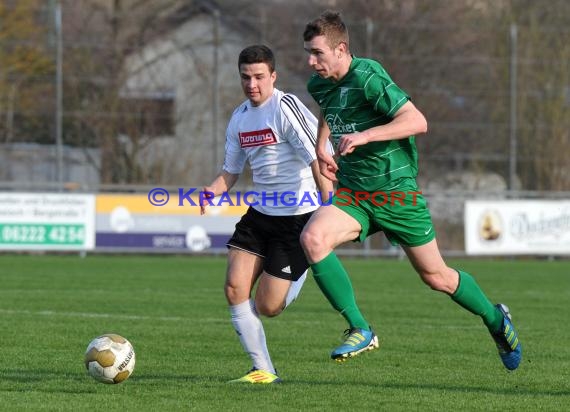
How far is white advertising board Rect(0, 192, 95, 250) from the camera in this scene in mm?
20719

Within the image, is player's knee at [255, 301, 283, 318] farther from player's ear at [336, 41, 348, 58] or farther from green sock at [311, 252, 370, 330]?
player's ear at [336, 41, 348, 58]

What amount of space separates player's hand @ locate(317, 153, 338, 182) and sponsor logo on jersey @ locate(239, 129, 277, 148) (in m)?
0.54

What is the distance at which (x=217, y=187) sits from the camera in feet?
24.4

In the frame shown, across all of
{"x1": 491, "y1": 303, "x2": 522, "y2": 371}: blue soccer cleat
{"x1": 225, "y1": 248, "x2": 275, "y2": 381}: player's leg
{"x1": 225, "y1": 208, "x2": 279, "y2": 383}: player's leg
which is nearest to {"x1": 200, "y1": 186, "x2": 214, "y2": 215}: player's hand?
{"x1": 225, "y1": 208, "x2": 279, "y2": 383}: player's leg

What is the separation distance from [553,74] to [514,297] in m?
11.5

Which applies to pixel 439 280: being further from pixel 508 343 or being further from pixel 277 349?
pixel 277 349

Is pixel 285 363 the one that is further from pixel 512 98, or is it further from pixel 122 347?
pixel 512 98

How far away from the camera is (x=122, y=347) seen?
6793mm

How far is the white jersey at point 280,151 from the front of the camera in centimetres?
713

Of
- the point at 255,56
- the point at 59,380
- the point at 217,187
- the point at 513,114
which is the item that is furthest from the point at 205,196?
the point at 513,114

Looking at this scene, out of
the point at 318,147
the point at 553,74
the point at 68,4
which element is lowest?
the point at 318,147

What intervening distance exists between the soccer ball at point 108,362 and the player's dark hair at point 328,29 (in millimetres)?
2117

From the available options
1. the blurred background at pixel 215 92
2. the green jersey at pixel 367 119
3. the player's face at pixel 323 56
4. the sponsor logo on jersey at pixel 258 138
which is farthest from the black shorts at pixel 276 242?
the blurred background at pixel 215 92

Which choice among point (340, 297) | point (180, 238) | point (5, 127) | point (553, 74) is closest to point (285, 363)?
point (340, 297)
